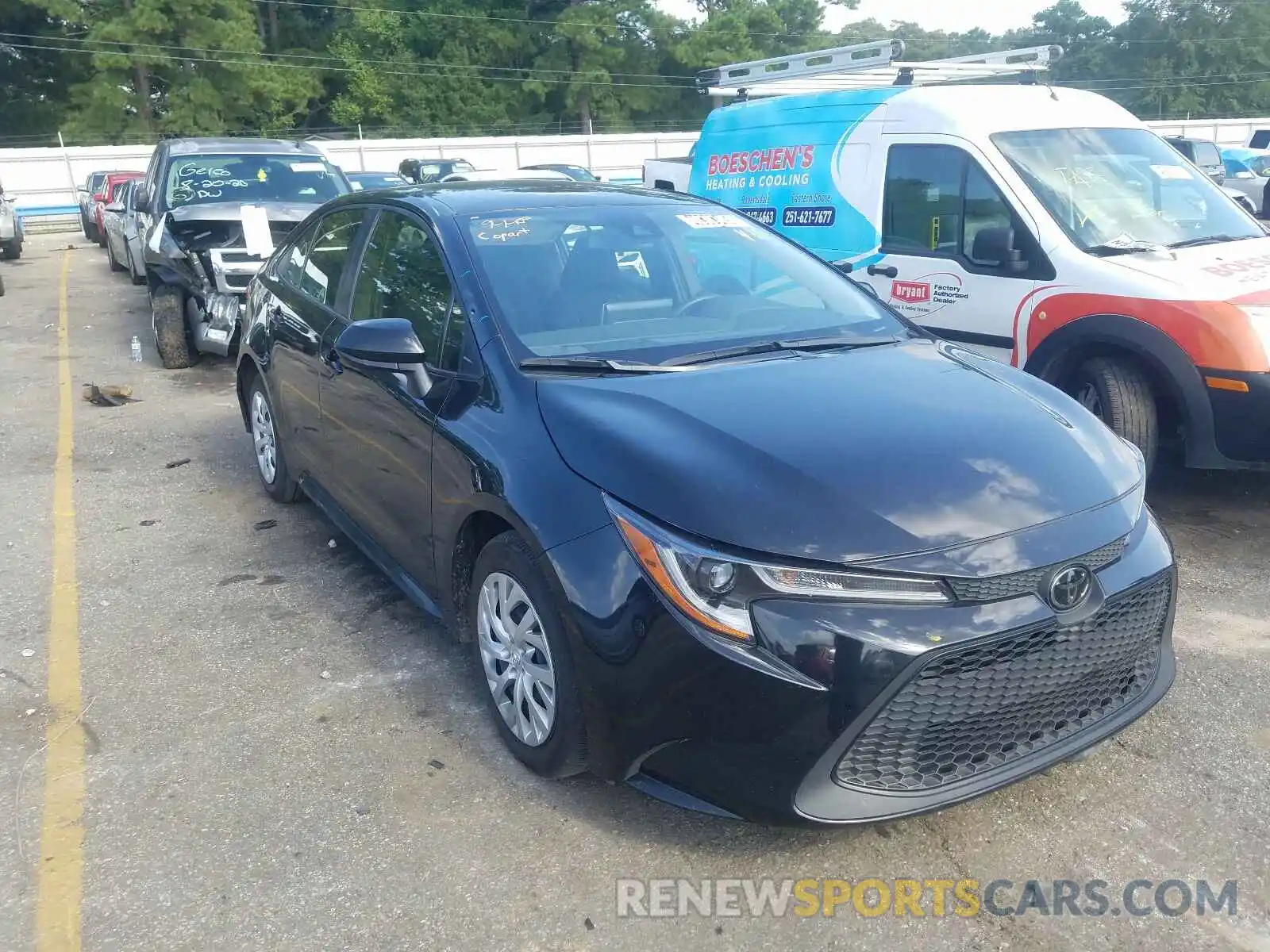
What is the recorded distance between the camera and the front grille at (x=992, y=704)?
2.55 metres

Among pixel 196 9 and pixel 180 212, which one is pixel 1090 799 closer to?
Answer: pixel 180 212

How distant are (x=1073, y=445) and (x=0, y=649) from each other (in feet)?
13.0

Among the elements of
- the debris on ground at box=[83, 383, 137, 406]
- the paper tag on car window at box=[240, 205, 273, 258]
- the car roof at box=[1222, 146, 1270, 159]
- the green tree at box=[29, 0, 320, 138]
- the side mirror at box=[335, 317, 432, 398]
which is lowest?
the debris on ground at box=[83, 383, 137, 406]

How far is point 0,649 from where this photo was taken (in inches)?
165

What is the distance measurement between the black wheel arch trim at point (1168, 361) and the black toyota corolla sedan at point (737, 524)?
1748mm

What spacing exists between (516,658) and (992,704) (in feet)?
4.38

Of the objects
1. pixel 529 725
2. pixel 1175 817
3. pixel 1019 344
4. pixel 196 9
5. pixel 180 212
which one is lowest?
pixel 1175 817

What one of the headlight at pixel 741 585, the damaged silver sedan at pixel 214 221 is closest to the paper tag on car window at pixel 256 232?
the damaged silver sedan at pixel 214 221

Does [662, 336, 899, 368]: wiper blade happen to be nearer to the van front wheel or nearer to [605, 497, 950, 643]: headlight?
[605, 497, 950, 643]: headlight

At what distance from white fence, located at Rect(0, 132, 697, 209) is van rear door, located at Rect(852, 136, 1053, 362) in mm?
27337

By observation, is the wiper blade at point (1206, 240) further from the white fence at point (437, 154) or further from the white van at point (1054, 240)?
the white fence at point (437, 154)

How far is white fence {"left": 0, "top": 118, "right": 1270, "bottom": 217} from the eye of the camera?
33.9 meters

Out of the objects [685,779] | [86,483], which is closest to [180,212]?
[86,483]

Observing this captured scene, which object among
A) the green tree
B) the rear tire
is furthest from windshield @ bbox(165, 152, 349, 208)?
the green tree
